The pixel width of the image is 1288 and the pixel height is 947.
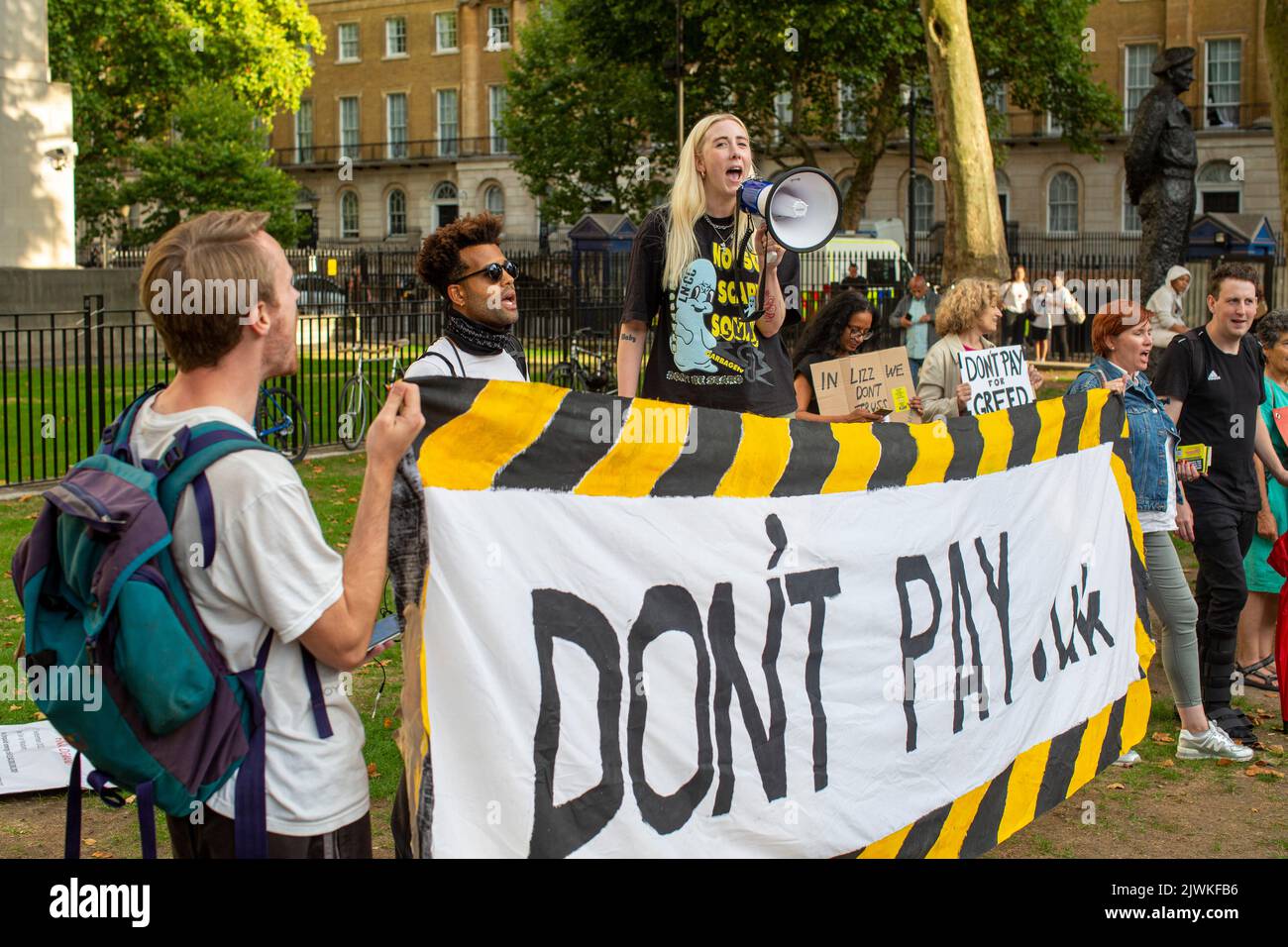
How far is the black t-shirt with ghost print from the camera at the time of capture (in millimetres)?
5609

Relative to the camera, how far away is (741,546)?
4137mm

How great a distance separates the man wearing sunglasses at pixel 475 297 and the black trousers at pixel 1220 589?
11.5 feet

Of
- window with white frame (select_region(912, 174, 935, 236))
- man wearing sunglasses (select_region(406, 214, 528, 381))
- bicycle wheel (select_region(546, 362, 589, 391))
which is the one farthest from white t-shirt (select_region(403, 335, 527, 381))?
window with white frame (select_region(912, 174, 935, 236))

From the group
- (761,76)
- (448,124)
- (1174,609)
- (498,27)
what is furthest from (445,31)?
(1174,609)

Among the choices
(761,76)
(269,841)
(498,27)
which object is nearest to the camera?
(269,841)

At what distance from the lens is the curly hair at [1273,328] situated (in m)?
7.32

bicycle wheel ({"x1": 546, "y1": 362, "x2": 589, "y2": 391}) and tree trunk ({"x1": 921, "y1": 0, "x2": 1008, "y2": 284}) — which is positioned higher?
tree trunk ({"x1": 921, "y1": 0, "x2": 1008, "y2": 284})

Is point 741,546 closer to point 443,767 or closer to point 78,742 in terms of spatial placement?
point 443,767

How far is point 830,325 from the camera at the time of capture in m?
7.89

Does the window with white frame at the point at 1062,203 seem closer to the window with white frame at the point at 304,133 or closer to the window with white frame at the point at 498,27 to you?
the window with white frame at the point at 498,27

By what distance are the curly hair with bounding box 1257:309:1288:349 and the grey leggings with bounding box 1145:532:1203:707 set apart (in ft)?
5.50

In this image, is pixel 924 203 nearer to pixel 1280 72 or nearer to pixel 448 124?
pixel 448 124

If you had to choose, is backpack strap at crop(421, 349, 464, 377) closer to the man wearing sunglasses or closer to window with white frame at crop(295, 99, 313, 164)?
the man wearing sunglasses

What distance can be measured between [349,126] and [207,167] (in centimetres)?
2829
